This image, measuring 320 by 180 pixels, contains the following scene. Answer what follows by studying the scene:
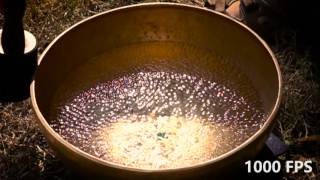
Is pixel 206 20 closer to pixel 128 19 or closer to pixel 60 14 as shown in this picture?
pixel 128 19

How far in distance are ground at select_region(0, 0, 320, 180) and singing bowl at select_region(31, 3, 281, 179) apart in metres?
0.27

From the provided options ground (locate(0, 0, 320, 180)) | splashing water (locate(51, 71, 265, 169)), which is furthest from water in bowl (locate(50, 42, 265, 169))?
ground (locate(0, 0, 320, 180))

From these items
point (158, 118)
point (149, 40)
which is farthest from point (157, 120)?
point (149, 40)

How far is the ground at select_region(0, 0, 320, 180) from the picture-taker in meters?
1.79

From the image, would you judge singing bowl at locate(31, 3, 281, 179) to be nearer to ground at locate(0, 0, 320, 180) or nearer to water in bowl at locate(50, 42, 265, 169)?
water in bowl at locate(50, 42, 265, 169)

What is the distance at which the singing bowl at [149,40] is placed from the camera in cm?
159

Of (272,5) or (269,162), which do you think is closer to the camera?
(269,162)

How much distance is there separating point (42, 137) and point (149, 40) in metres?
0.52

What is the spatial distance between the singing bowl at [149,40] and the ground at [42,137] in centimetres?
27

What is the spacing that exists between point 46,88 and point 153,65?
42 cm

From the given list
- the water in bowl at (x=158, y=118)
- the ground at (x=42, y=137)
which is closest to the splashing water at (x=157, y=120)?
the water in bowl at (x=158, y=118)

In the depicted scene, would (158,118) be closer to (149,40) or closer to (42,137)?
Result: (149,40)

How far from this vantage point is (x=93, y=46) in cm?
180

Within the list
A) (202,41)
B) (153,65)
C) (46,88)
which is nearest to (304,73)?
(202,41)
